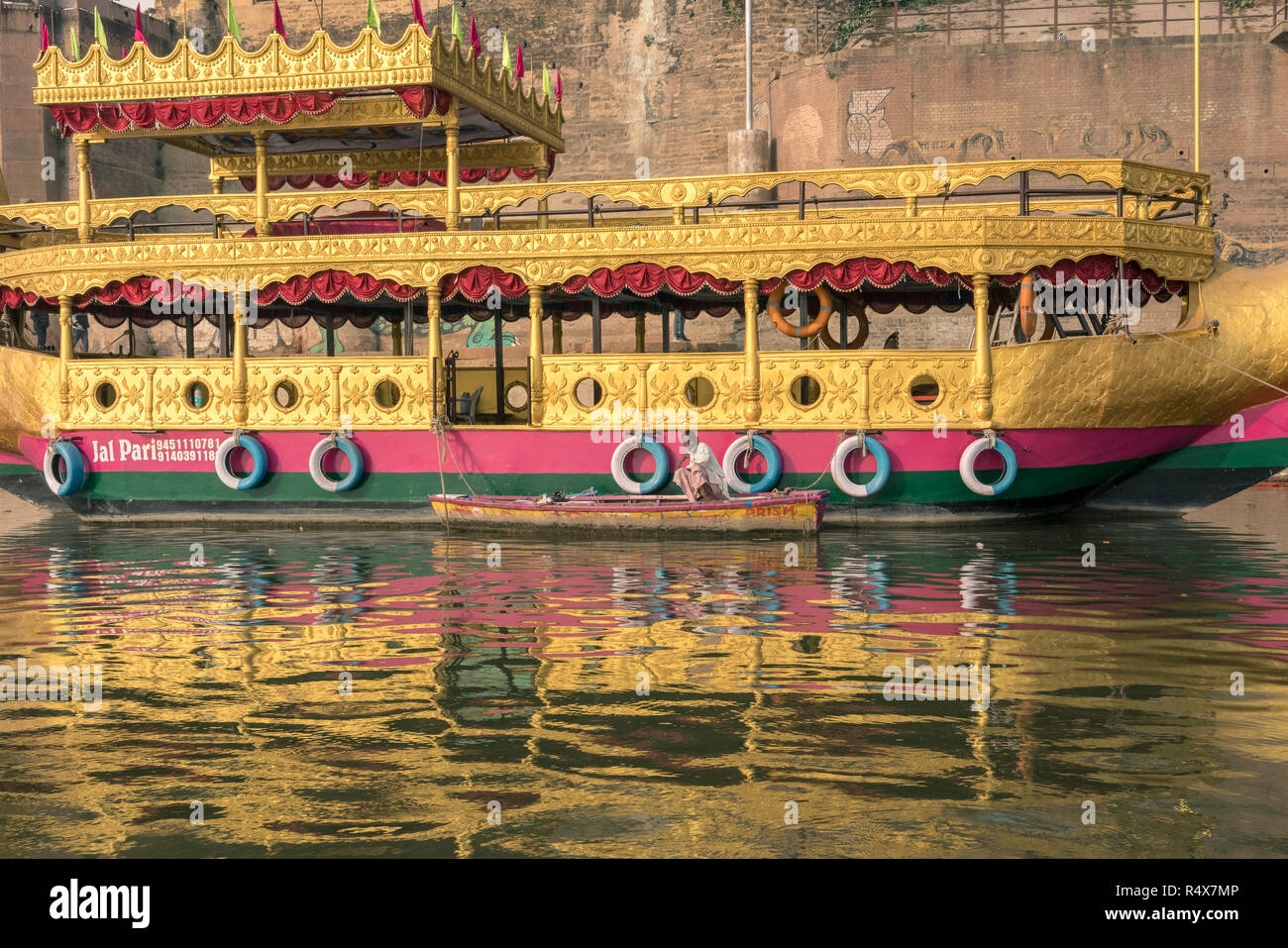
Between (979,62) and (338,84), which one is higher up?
(979,62)

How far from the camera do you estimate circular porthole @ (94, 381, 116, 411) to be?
64.0 ft

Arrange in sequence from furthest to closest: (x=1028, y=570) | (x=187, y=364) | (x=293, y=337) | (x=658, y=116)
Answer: (x=658, y=116)
(x=293, y=337)
(x=187, y=364)
(x=1028, y=570)

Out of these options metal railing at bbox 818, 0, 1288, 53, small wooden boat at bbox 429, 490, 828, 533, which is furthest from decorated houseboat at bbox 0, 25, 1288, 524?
metal railing at bbox 818, 0, 1288, 53

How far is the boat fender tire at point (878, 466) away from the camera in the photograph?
1694 centimetres

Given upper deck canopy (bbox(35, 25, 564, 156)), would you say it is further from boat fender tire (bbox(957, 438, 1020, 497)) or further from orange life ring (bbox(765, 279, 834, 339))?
boat fender tire (bbox(957, 438, 1020, 497))

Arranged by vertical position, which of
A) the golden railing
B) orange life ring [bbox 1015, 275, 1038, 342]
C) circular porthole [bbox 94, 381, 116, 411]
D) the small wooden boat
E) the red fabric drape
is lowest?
the small wooden boat

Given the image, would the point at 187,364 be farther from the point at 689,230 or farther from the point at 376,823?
the point at 376,823

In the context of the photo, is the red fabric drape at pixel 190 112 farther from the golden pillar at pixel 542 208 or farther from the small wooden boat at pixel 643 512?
the small wooden boat at pixel 643 512

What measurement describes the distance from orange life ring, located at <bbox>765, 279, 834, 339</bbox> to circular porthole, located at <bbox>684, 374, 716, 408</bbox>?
1.28 meters

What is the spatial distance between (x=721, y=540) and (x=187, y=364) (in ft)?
27.9

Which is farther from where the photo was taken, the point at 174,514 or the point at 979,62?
the point at 979,62

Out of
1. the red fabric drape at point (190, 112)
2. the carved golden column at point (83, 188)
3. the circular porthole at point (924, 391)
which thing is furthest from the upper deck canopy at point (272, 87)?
the circular porthole at point (924, 391)

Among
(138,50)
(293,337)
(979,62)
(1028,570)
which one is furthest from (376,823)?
(293,337)

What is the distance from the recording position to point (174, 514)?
63.7 feet
